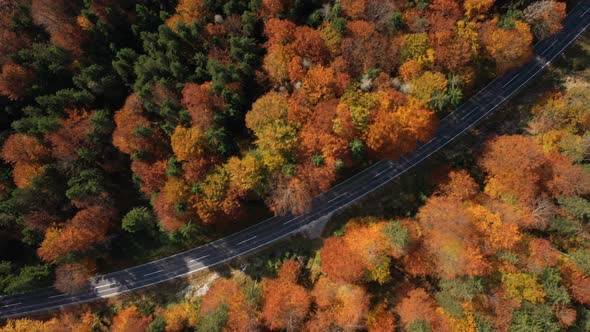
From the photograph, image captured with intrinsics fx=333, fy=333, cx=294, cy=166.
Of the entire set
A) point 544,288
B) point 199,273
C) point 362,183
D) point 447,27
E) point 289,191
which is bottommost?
point 544,288

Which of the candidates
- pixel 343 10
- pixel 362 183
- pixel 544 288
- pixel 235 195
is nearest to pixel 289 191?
pixel 235 195

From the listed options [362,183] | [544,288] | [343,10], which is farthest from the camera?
[362,183]

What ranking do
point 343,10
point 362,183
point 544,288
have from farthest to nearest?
1. point 362,183
2. point 343,10
3. point 544,288

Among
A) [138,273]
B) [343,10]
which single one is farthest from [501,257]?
[138,273]

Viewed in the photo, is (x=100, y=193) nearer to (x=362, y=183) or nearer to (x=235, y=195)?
(x=235, y=195)

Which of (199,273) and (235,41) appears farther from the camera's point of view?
(199,273)

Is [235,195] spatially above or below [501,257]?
above
